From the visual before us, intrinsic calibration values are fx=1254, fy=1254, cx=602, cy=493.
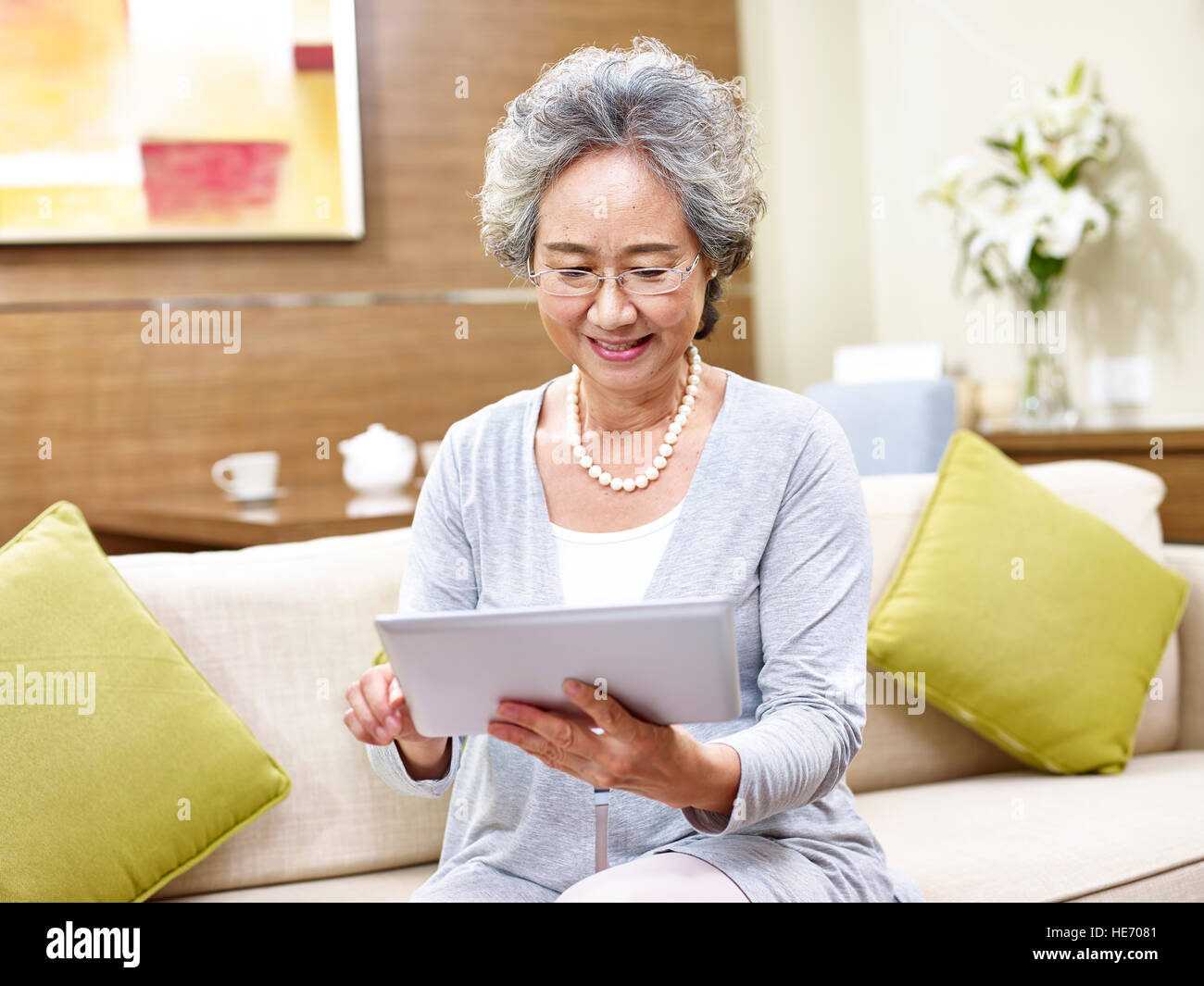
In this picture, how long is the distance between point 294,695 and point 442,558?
375 millimetres

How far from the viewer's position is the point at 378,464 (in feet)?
8.94

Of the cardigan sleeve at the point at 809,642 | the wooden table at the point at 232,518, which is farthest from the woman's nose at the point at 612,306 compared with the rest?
the wooden table at the point at 232,518

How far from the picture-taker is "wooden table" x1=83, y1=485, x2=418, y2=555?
7.18 ft

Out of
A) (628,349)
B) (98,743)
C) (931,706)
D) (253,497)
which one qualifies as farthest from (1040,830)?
(253,497)

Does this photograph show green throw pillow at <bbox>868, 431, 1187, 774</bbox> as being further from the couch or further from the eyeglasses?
the eyeglasses

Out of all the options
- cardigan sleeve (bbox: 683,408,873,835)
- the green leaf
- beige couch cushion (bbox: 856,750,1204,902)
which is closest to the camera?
cardigan sleeve (bbox: 683,408,873,835)

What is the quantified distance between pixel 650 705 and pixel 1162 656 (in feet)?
4.09

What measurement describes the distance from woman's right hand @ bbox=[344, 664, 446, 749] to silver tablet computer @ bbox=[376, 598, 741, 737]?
164 mm

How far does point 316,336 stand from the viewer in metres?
3.07

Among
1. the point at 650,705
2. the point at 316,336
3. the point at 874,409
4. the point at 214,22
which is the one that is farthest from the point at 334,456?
the point at 650,705

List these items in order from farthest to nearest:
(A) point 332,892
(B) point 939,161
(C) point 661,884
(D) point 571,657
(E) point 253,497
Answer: (B) point 939,161 → (E) point 253,497 → (A) point 332,892 → (C) point 661,884 → (D) point 571,657

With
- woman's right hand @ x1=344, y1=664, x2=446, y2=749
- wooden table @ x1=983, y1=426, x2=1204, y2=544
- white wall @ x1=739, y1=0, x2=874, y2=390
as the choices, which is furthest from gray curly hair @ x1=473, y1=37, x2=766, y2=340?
white wall @ x1=739, y1=0, x2=874, y2=390

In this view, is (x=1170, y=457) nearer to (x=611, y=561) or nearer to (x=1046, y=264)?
(x=1046, y=264)

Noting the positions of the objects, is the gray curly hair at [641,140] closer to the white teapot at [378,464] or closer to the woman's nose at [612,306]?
the woman's nose at [612,306]
